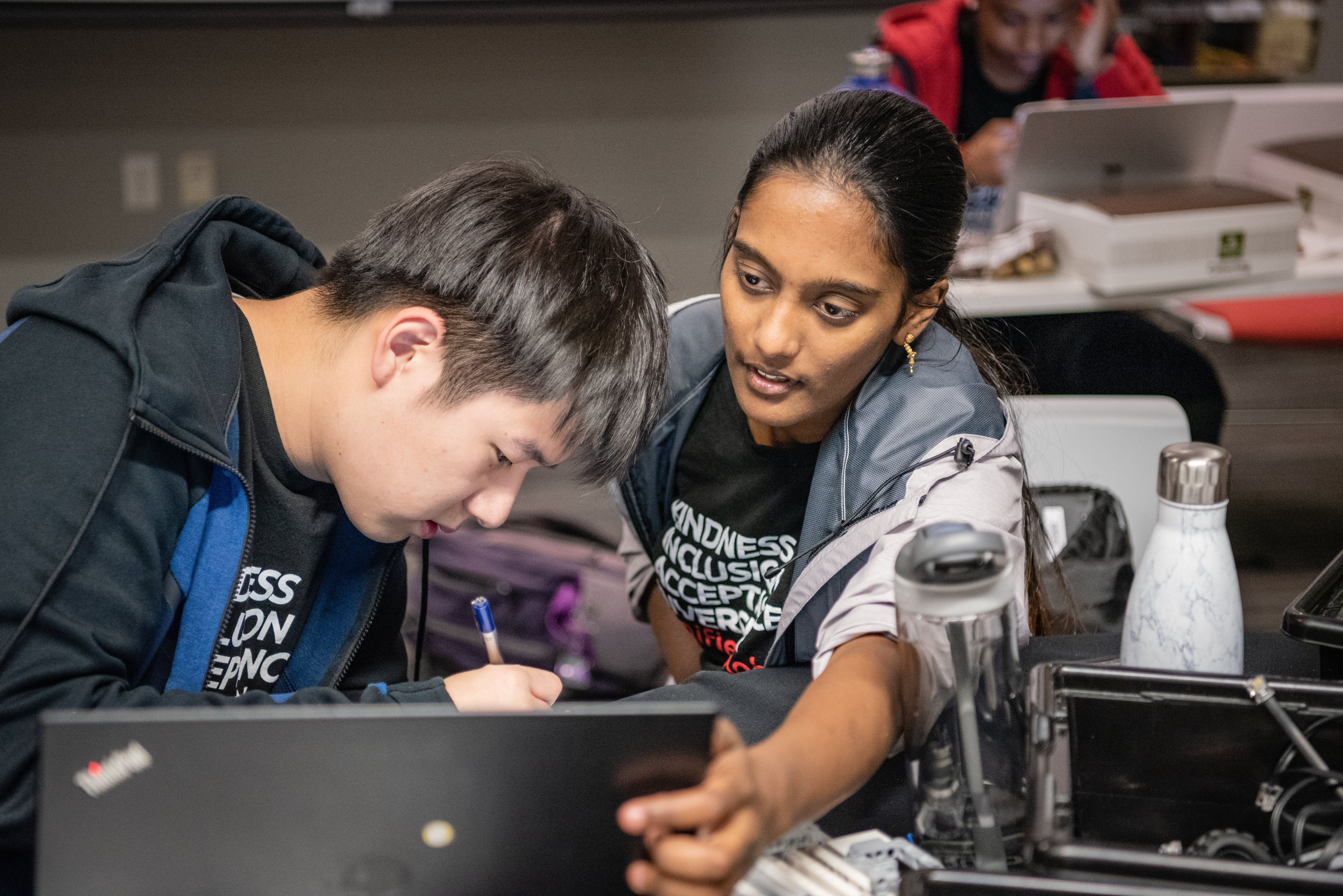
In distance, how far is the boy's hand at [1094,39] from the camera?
2.77 m

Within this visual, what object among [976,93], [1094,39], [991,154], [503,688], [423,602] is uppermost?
[1094,39]

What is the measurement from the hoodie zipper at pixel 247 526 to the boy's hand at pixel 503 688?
0.19 meters

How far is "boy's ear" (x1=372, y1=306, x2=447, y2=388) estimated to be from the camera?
0.90m

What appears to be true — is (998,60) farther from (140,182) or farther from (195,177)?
(140,182)

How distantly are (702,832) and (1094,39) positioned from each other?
2614mm

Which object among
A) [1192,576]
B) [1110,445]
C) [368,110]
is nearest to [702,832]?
[1192,576]

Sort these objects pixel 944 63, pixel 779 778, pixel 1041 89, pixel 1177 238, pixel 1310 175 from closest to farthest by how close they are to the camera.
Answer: pixel 779 778
pixel 1177 238
pixel 1310 175
pixel 944 63
pixel 1041 89

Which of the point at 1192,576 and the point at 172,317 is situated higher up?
the point at 172,317

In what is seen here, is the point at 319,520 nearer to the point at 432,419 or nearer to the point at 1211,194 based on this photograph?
the point at 432,419

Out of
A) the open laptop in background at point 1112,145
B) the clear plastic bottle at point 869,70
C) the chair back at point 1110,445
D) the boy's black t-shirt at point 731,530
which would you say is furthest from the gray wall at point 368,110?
the boy's black t-shirt at point 731,530

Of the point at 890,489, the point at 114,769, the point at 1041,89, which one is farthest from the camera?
the point at 1041,89

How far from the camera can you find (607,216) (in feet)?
3.27

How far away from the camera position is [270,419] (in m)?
1.00

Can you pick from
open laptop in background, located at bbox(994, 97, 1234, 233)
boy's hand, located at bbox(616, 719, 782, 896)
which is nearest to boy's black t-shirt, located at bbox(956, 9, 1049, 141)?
open laptop in background, located at bbox(994, 97, 1234, 233)
